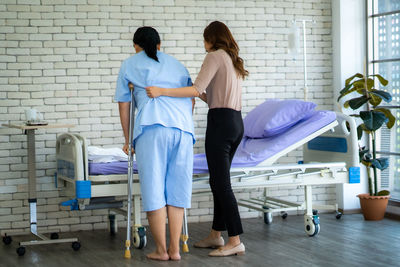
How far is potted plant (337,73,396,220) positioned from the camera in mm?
5516

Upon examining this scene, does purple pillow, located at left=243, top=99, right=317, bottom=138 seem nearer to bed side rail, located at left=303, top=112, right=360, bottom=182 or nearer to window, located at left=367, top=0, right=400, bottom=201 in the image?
bed side rail, located at left=303, top=112, right=360, bottom=182

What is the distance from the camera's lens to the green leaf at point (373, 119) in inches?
216

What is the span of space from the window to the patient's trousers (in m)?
2.34

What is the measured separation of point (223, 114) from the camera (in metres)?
4.03

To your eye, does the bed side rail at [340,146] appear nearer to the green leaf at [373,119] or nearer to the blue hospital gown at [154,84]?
the green leaf at [373,119]

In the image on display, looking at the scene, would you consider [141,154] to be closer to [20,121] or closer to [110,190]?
[110,190]

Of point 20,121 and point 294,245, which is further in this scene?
point 20,121

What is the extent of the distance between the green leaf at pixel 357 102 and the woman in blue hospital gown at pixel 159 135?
211 centimetres

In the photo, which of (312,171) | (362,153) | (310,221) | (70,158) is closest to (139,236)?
(70,158)

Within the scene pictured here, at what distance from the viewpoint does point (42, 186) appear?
543 cm

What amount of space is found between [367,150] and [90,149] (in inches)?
97.1

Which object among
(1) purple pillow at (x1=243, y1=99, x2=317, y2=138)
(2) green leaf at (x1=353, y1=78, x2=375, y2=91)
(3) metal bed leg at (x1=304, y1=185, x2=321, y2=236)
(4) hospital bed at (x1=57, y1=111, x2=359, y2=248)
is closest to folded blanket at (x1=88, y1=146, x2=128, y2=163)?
(4) hospital bed at (x1=57, y1=111, x2=359, y2=248)

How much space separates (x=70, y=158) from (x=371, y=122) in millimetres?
2579

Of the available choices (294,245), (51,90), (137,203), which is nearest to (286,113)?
(294,245)
